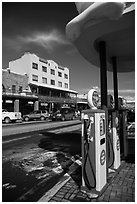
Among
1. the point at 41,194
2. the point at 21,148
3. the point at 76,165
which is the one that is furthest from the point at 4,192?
the point at 21,148

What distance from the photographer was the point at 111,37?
430 cm

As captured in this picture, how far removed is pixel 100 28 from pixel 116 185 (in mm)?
3543

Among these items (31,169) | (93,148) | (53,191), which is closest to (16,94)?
(31,169)

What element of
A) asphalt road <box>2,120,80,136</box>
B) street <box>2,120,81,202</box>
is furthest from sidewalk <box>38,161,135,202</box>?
asphalt road <box>2,120,80,136</box>

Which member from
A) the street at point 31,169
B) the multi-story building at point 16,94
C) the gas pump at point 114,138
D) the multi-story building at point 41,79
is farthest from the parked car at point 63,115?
the gas pump at point 114,138

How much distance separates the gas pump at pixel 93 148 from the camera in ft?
11.4

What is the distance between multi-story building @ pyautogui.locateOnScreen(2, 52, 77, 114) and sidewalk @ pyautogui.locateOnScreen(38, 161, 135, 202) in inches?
1221

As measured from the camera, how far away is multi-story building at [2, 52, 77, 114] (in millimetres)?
36938

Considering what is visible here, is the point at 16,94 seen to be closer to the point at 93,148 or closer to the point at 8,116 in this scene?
the point at 8,116

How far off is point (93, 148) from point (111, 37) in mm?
2810

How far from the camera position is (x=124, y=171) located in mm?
4590

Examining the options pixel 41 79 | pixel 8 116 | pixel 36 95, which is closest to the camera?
pixel 8 116

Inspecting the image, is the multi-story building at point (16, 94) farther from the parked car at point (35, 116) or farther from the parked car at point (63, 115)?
the parked car at point (63, 115)

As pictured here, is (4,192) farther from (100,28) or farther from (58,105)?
(58,105)
